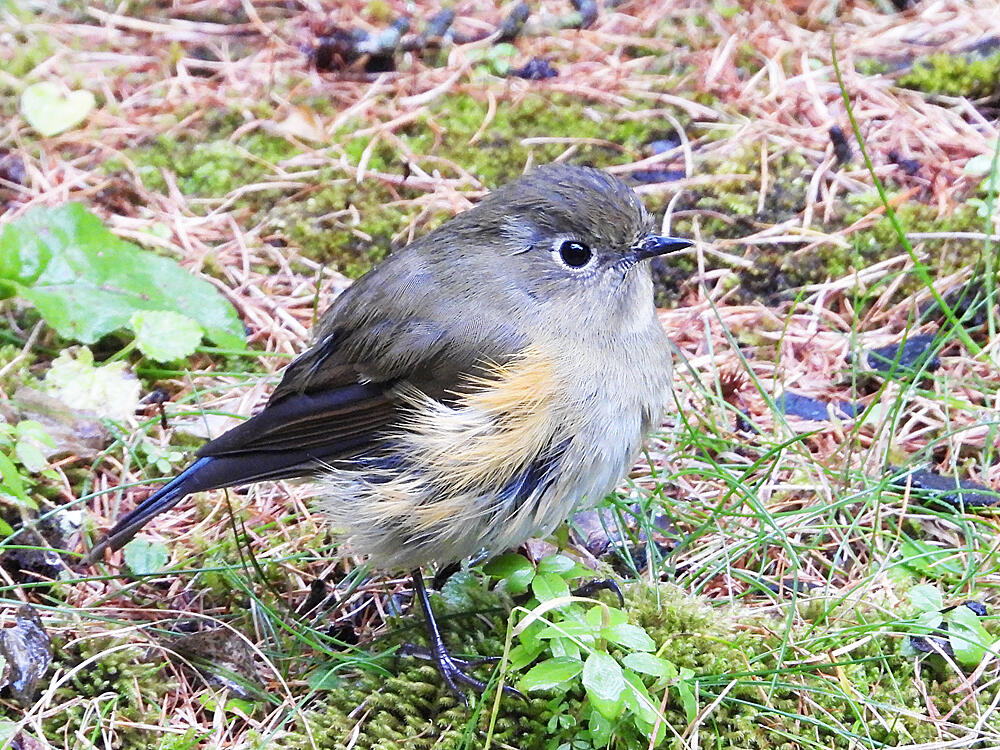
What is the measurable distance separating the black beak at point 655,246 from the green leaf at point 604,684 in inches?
53.8

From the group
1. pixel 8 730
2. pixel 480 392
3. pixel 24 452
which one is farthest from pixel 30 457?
pixel 480 392

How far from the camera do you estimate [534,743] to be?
3.03m

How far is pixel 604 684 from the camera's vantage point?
8.80 feet

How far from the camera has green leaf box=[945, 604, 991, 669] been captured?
3.01 meters

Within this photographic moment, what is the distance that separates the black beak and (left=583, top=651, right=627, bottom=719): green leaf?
1.37 metres

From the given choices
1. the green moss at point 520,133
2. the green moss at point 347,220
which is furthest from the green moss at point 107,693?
the green moss at point 520,133

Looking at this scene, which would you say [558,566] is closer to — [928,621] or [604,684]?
[604,684]

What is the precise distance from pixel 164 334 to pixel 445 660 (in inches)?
79.8

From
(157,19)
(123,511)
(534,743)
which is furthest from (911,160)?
(157,19)

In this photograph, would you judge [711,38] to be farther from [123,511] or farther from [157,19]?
[123,511]

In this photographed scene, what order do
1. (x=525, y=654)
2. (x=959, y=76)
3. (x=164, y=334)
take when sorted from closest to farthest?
(x=525, y=654) < (x=164, y=334) < (x=959, y=76)

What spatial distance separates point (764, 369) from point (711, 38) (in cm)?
269

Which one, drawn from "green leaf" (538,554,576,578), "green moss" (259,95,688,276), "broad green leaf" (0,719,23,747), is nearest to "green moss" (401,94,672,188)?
"green moss" (259,95,688,276)

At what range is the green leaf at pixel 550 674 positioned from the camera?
270 cm
